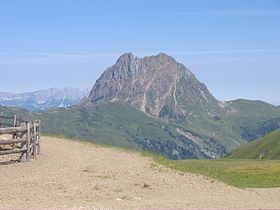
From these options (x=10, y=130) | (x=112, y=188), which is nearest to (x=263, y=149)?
(x=10, y=130)

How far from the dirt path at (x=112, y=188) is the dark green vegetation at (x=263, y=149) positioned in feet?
431

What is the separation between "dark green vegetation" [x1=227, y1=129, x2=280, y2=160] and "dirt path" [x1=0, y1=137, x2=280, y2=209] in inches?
5173

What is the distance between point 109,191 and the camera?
82.8 feet

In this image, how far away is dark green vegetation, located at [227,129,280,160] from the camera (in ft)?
542

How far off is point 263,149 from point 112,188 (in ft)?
519

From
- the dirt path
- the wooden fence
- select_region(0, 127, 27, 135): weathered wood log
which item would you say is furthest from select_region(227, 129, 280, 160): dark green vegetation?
select_region(0, 127, 27, 135): weathered wood log

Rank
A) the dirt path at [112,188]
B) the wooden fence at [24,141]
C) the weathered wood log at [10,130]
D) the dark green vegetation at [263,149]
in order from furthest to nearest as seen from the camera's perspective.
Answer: the dark green vegetation at [263,149] → the wooden fence at [24,141] → the weathered wood log at [10,130] → the dirt path at [112,188]

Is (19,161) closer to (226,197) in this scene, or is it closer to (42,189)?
(42,189)

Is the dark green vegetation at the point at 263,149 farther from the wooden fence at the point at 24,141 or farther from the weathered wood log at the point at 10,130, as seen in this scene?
the weathered wood log at the point at 10,130

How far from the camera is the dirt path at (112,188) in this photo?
22312 mm

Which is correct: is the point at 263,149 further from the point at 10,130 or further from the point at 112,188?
the point at 112,188

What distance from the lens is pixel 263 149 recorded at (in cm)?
17562

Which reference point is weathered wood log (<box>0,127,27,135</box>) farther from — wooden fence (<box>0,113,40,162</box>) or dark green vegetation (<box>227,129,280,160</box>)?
dark green vegetation (<box>227,129,280,160</box>)

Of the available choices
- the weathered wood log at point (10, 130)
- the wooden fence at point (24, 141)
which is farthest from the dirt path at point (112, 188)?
the weathered wood log at point (10, 130)
